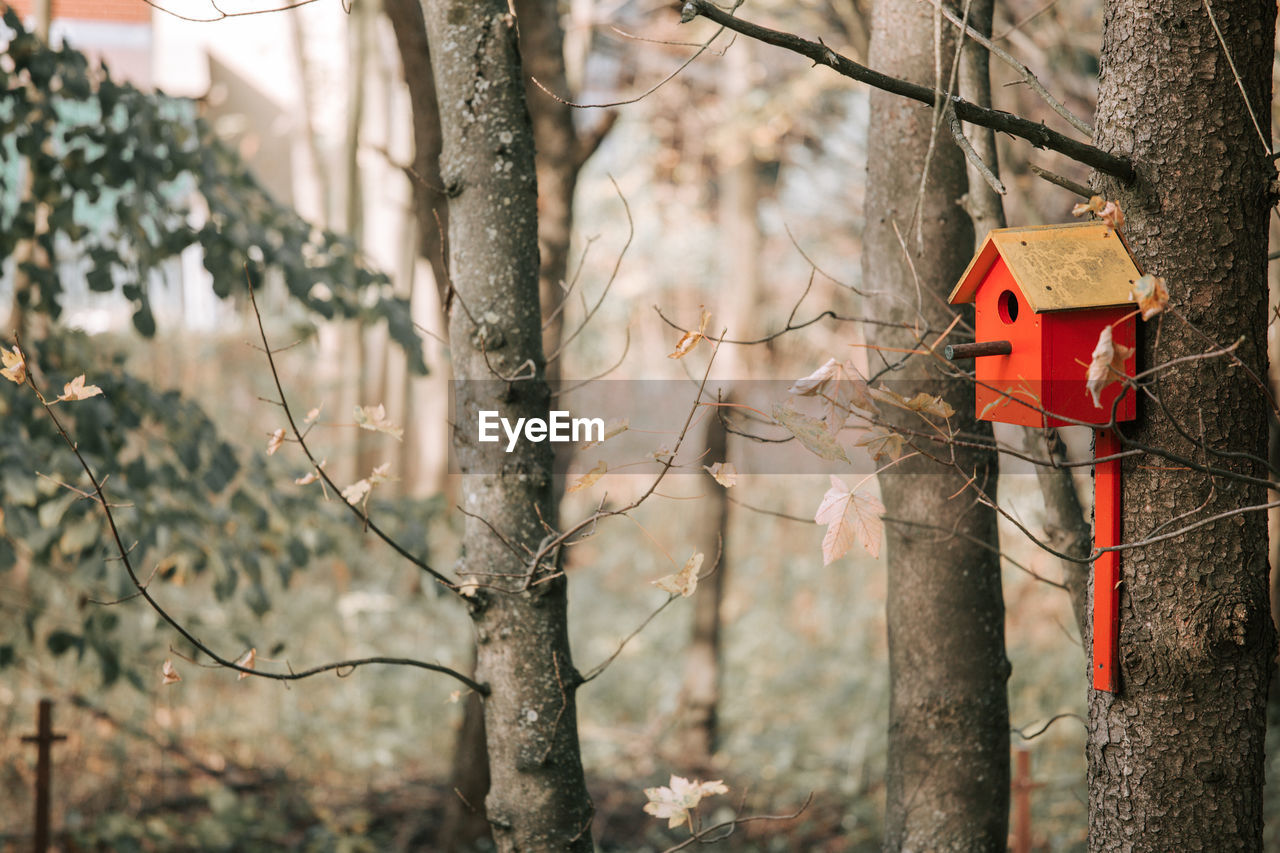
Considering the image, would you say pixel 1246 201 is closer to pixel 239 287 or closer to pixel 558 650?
pixel 558 650

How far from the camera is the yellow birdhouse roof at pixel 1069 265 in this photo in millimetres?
1560

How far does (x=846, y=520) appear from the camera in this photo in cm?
152

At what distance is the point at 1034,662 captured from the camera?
6164 millimetres

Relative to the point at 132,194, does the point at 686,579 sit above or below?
below

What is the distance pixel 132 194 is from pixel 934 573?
248 centimetres

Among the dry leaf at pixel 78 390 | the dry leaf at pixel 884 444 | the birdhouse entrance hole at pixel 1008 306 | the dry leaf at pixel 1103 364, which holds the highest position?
the birdhouse entrance hole at pixel 1008 306

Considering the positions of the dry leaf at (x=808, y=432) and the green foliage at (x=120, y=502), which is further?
the green foliage at (x=120, y=502)

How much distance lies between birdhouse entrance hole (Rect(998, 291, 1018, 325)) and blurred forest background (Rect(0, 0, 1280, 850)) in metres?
0.33

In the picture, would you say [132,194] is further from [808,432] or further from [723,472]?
[808,432]

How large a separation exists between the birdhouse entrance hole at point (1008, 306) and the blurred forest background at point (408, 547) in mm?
330

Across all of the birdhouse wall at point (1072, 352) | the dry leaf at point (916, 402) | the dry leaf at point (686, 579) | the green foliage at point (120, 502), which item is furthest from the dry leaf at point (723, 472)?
the green foliage at point (120, 502)

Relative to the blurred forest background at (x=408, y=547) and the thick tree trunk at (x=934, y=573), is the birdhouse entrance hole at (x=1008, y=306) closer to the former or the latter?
the blurred forest background at (x=408, y=547)

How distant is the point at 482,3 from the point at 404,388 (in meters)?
7.87

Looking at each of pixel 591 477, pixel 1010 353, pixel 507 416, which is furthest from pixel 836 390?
pixel 507 416
